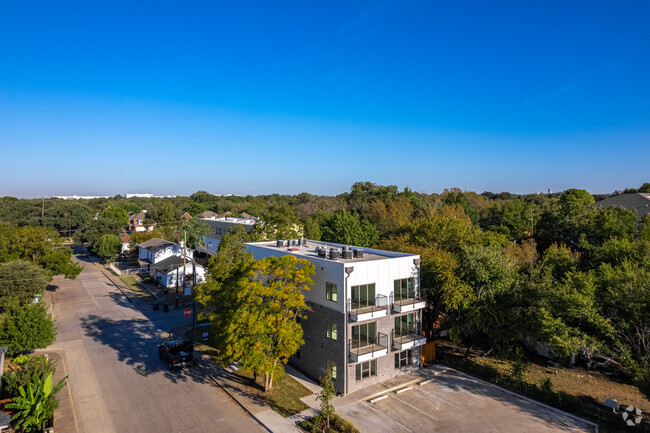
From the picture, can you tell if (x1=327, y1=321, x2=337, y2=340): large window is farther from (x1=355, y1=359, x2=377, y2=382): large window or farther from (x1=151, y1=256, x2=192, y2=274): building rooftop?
(x1=151, y1=256, x2=192, y2=274): building rooftop

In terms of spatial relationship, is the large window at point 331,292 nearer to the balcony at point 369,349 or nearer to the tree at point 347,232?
the balcony at point 369,349

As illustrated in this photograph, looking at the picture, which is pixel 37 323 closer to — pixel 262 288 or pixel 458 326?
pixel 262 288

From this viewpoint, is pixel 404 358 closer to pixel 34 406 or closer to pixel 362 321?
pixel 362 321

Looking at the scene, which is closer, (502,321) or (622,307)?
(622,307)

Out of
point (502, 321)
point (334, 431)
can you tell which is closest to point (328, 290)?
point (334, 431)

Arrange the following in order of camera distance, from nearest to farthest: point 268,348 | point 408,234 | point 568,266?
1. point 268,348
2. point 568,266
3. point 408,234

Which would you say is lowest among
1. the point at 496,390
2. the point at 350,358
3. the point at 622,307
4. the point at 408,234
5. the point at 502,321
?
the point at 496,390

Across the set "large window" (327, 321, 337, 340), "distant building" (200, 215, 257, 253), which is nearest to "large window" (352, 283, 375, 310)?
"large window" (327, 321, 337, 340)
